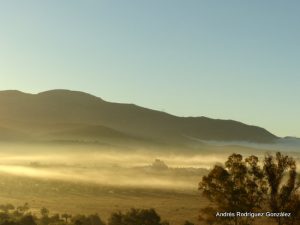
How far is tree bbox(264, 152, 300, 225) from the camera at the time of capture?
47.7m

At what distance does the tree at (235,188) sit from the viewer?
4728cm

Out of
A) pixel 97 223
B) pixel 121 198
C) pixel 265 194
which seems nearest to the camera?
pixel 265 194

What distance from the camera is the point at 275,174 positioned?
48.0 metres

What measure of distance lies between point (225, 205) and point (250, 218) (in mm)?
2970

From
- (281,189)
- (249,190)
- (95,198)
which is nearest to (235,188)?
(249,190)

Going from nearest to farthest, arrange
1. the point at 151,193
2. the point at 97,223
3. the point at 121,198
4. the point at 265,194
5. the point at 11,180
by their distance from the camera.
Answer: the point at 265,194, the point at 97,223, the point at 121,198, the point at 151,193, the point at 11,180

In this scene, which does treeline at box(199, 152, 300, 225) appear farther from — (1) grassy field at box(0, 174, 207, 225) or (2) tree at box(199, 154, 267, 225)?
(1) grassy field at box(0, 174, 207, 225)

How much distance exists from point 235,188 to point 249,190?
1.24 m

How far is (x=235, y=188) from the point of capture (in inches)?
1874

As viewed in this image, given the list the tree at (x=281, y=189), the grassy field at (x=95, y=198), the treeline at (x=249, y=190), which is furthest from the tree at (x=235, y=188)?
the grassy field at (x=95, y=198)

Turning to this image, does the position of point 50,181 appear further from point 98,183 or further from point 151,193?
point 151,193

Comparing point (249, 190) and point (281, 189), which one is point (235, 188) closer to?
point (249, 190)

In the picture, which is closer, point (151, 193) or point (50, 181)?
point (151, 193)

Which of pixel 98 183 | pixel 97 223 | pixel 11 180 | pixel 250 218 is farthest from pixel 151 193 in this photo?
pixel 250 218
